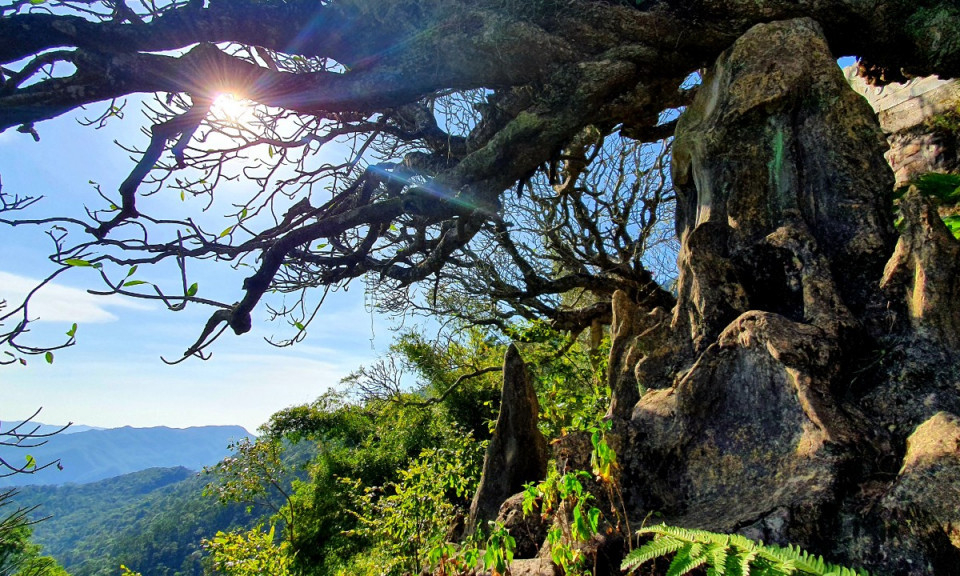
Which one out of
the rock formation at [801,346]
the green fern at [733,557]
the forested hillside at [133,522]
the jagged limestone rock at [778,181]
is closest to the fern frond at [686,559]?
the green fern at [733,557]

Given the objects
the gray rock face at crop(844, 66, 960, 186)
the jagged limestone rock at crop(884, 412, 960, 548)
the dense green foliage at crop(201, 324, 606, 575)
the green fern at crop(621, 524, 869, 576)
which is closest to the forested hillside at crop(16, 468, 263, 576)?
the dense green foliage at crop(201, 324, 606, 575)

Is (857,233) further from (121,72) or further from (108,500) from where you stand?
(108,500)

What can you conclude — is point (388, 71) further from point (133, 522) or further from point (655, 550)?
point (133, 522)

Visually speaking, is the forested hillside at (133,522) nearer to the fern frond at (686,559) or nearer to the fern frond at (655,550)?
the fern frond at (655,550)

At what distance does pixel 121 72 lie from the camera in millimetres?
3498

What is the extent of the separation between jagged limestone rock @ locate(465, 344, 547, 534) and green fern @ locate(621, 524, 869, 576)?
2.75 meters

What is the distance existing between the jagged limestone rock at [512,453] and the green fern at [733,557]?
2750mm

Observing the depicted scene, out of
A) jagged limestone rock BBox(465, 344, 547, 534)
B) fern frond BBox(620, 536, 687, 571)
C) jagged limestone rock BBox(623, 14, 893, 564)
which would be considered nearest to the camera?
fern frond BBox(620, 536, 687, 571)

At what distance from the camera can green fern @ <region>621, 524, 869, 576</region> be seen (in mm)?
1472

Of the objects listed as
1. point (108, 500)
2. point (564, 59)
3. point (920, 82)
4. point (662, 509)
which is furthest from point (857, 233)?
point (108, 500)

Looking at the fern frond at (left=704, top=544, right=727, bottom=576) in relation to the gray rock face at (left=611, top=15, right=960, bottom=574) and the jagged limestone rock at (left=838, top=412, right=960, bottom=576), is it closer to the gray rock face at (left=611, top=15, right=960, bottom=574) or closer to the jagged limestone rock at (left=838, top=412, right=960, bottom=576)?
the gray rock face at (left=611, top=15, right=960, bottom=574)

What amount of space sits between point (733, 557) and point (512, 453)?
2989mm

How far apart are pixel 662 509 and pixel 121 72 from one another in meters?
4.50

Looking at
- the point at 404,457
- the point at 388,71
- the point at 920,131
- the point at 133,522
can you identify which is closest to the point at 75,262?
the point at 388,71
